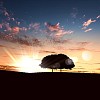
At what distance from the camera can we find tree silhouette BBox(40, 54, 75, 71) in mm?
93438

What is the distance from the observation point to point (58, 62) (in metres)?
93.9

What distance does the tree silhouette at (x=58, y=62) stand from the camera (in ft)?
307

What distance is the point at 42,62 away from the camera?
10006 cm
